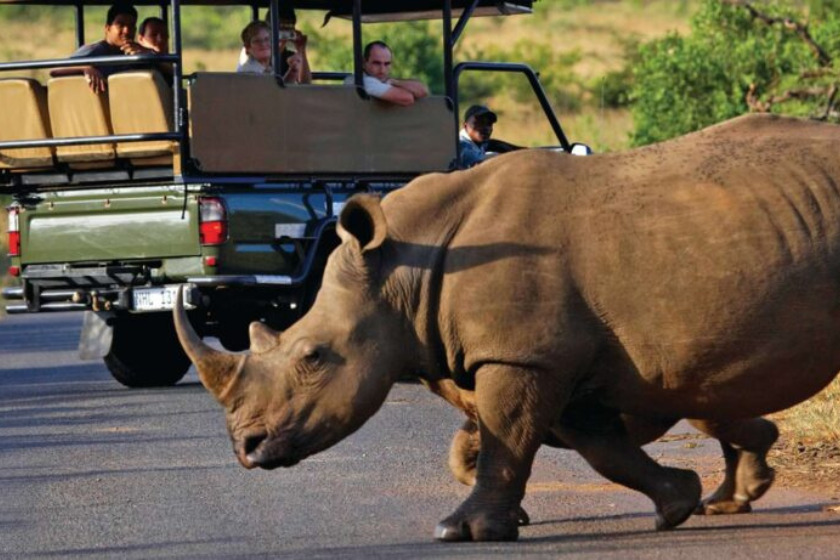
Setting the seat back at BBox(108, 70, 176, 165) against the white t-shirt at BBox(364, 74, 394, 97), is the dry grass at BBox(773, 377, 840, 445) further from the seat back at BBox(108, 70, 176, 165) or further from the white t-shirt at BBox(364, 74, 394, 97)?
the seat back at BBox(108, 70, 176, 165)

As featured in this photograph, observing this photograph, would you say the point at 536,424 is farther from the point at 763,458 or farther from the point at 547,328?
the point at 763,458

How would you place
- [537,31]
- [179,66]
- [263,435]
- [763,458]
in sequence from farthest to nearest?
[537,31] → [179,66] → [763,458] → [263,435]

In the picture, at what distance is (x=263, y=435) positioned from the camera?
8148 millimetres

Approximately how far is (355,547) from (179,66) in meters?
6.38

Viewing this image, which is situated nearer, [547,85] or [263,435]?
[263,435]

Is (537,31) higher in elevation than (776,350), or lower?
lower

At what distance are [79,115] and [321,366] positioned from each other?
6.68 metres

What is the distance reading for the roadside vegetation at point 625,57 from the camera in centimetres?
2666

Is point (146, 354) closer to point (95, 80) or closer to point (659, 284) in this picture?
point (95, 80)

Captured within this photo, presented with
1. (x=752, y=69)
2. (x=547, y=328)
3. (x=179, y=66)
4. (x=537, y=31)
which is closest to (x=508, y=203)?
(x=547, y=328)

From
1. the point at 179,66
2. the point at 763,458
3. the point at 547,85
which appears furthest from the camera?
the point at 547,85

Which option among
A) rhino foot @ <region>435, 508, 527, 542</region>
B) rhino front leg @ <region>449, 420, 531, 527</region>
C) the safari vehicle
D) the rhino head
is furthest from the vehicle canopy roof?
rhino foot @ <region>435, 508, 527, 542</region>

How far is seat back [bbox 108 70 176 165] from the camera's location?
14078mm

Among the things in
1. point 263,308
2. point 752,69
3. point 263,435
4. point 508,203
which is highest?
point 508,203
